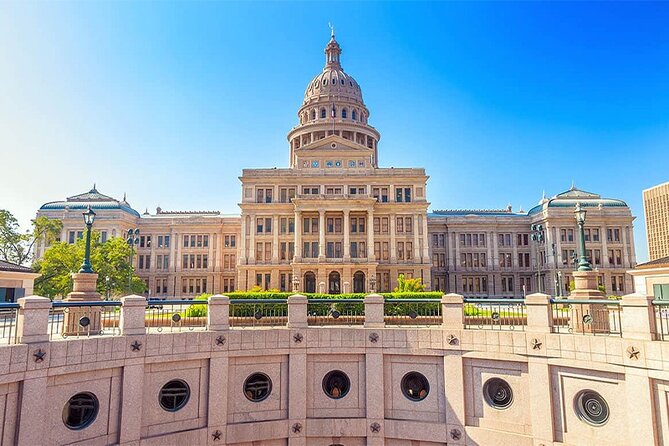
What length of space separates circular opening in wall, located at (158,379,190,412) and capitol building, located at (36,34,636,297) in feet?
144

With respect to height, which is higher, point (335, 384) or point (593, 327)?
point (593, 327)

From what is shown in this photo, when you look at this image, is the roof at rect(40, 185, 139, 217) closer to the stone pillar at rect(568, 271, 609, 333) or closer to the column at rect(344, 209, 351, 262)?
the column at rect(344, 209, 351, 262)

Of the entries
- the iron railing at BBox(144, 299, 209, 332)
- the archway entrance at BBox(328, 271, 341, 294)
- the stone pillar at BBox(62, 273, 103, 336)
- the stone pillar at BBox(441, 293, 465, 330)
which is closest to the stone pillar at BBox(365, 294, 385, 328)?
the stone pillar at BBox(441, 293, 465, 330)

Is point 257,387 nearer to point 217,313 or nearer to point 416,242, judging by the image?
point 217,313

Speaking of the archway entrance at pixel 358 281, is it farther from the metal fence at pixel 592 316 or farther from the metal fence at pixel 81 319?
the metal fence at pixel 81 319

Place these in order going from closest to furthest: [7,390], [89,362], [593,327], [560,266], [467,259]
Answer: [7,390]
[89,362]
[593,327]
[560,266]
[467,259]

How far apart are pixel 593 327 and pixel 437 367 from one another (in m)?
5.30

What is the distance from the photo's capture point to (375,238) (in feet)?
206

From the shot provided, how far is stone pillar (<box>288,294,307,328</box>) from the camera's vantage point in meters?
15.9

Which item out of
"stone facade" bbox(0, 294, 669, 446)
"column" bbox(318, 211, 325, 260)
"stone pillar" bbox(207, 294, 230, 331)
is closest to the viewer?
"stone facade" bbox(0, 294, 669, 446)

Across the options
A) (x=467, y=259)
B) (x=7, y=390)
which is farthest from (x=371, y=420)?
(x=467, y=259)

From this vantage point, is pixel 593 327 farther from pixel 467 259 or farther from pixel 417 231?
pixel 467 259

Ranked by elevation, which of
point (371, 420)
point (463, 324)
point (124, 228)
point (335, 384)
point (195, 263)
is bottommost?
point (371, 420)

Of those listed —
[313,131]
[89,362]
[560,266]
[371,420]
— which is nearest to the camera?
[89,362]
